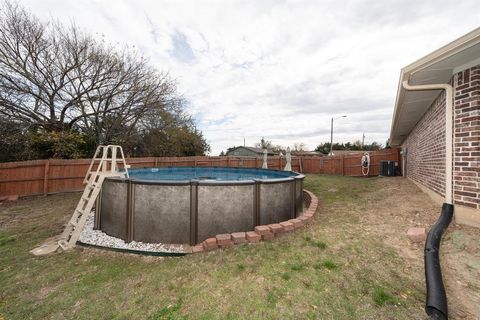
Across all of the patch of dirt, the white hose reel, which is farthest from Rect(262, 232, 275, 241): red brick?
the white hose reel

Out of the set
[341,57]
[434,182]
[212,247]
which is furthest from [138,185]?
[341,57]

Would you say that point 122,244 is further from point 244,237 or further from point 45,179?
point 45,179

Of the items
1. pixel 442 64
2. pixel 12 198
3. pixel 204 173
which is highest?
pixel 442 64

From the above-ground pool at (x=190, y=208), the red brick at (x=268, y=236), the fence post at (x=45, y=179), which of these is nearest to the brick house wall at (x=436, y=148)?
the above-ground pool at (x=190, y=208)

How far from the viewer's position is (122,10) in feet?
23.2

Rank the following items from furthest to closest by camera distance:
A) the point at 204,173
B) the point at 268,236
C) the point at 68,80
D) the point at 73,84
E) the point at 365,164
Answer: the point at 365,164 < the point at 73,84 < the point at 68,80 < the point at 204,173 < the point at 268,236

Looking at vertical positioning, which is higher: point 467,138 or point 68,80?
point 68,80

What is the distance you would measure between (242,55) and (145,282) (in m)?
8.65

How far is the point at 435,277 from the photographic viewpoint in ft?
6.58

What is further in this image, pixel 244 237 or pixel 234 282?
pixel 244 237

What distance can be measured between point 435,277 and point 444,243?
3.24ft

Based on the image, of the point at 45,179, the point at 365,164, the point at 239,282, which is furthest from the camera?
the point at 365,164

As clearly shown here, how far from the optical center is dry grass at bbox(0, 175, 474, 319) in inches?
77.3

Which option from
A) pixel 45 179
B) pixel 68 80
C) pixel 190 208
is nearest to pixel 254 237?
pixel 190 208
